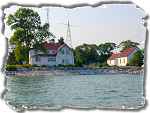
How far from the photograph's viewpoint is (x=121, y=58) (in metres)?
1.35

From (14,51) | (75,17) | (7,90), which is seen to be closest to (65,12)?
(75,17)

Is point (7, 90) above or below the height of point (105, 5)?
below

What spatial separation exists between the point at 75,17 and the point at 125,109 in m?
0.33

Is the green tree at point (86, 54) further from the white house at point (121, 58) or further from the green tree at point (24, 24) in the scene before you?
the green tree at point (24, 24)

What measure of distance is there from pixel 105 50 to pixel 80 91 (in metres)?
0.15

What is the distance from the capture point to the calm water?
1.35 meters

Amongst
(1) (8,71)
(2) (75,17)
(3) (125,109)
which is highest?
(2) (75,17)

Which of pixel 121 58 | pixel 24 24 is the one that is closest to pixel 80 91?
pixel 121 58

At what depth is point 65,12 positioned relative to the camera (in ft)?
4.42

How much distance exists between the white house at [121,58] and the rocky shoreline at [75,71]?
0.05 ft

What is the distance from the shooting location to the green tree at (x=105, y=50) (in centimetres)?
134

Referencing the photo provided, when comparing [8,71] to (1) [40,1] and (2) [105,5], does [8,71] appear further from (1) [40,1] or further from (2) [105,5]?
(2) [105,5]

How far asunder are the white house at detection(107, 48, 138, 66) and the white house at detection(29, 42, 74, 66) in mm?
123

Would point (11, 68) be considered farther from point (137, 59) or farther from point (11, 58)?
point (137, 59)
